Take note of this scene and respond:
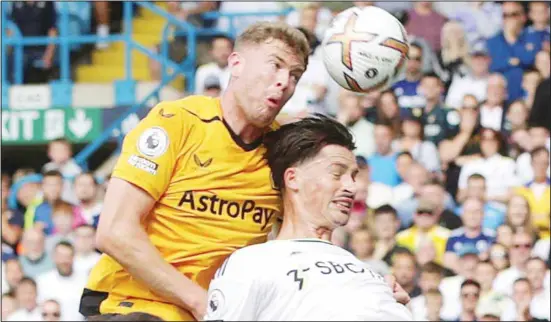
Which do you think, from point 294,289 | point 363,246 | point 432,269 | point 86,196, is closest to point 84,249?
point 86,196

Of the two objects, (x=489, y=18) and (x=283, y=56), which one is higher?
(x=283, y=56)

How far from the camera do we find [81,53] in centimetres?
1597

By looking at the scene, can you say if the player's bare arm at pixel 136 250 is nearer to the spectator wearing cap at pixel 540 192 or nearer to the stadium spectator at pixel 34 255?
the spectator wearing cap at pixel 540 192

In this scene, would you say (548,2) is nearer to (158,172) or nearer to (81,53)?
(81,53)

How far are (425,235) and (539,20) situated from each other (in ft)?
9.17

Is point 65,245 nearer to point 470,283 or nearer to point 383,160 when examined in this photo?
point 383,160

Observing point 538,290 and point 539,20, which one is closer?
point 538,290

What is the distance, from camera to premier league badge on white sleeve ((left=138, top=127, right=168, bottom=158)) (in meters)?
5.70

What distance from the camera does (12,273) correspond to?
1228cm

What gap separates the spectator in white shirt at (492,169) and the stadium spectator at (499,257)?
712 millimetres

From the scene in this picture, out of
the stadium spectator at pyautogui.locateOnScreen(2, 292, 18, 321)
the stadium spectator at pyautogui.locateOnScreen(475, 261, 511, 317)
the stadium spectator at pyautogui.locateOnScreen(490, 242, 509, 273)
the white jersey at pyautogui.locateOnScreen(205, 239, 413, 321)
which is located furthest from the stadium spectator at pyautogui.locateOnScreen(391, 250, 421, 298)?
the white jersey at pyautogui.locateOnScreen(205, 239, 413, 321)

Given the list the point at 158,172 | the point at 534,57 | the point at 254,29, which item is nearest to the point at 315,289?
the point at 158,172

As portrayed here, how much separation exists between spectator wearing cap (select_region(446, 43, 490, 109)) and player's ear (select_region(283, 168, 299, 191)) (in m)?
7.10

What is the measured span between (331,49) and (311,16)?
718 cm
